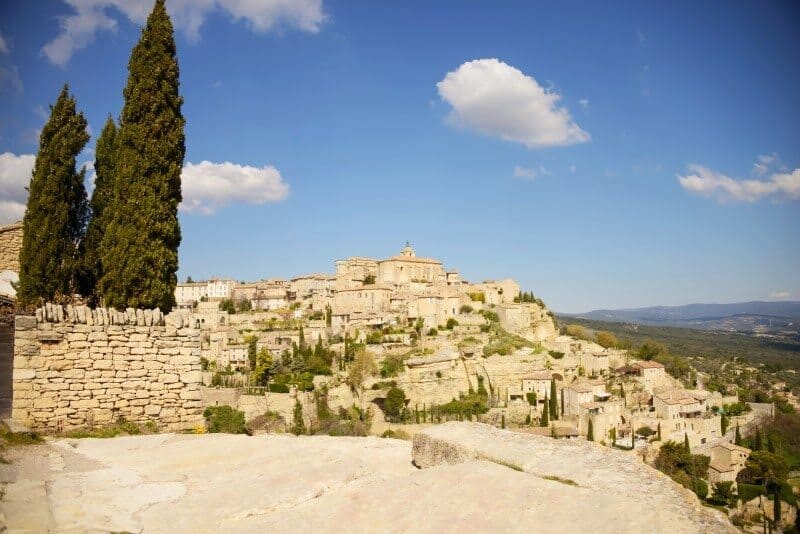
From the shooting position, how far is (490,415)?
47469mm

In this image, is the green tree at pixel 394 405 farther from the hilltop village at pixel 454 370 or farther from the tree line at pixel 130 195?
the tree line at pixel 130 195

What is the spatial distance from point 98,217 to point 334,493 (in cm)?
889

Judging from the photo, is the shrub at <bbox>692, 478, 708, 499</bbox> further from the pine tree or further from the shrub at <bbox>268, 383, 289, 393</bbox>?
the pine tree

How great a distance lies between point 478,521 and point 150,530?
8.01ft

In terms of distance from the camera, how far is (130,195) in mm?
10133

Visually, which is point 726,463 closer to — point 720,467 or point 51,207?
point 720,467

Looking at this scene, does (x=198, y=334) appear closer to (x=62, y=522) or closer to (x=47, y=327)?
(x=47, y=327)

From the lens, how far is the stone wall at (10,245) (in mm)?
12008

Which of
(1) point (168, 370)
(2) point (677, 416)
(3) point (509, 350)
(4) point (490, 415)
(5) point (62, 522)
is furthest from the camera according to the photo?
(3) point (509, 350)

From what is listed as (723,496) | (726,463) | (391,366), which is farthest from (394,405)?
(726,463)

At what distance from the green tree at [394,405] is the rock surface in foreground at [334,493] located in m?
40.0

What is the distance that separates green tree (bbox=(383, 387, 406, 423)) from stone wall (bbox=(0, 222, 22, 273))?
3612 centimetres

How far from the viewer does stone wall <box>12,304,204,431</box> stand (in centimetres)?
784

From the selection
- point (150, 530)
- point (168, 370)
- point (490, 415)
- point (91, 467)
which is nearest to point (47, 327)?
point (168, 370)
